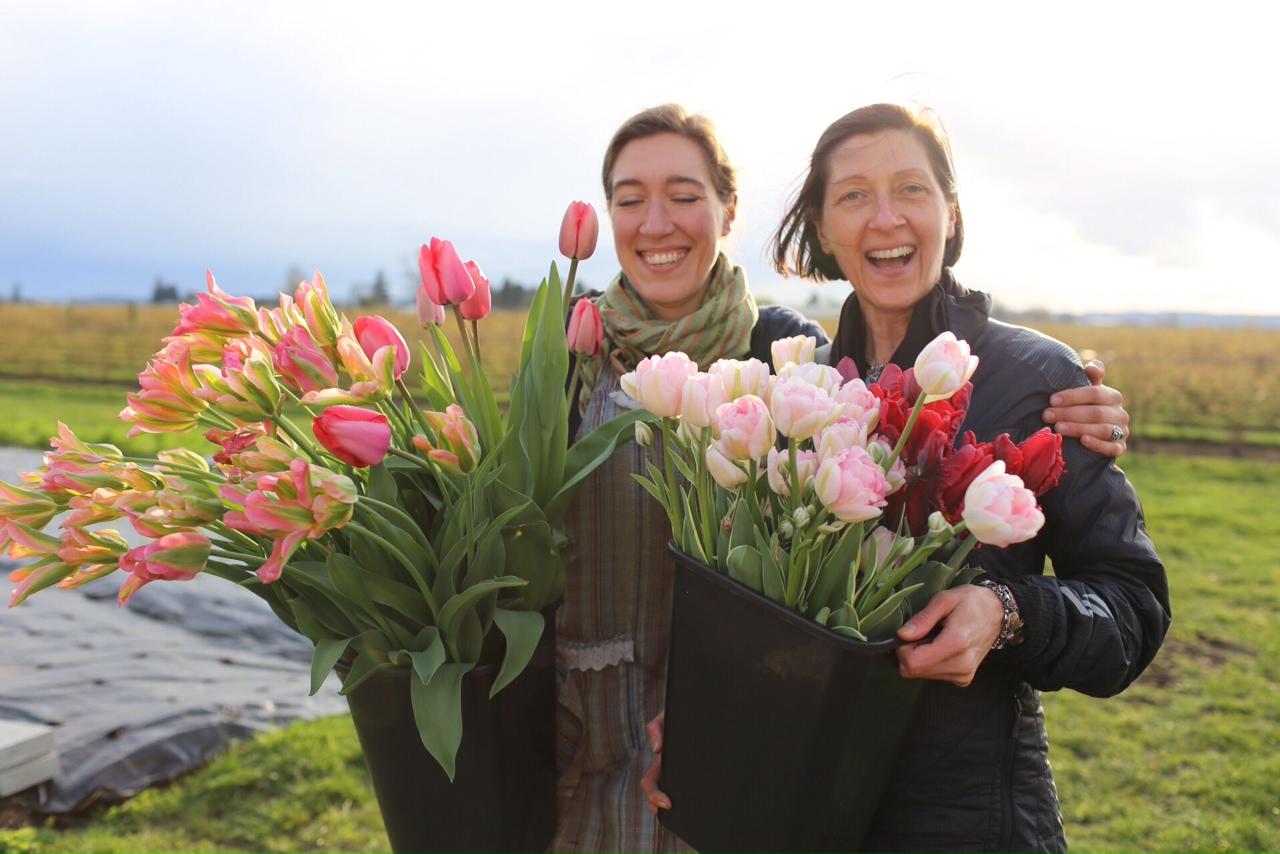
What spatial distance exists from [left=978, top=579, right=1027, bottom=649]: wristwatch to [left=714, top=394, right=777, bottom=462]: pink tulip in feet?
1.39

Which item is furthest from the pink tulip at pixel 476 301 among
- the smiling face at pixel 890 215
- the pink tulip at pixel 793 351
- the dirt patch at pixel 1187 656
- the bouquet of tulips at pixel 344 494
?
the dirt patch at pixel 1187 656

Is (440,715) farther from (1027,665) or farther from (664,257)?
(664,257)

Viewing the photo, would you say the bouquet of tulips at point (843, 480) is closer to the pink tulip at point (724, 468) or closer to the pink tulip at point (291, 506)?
the pink tulip at point (724, 468)

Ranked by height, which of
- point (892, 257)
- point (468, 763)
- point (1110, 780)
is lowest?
point (1110, 780)

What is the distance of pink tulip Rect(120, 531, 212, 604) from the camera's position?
0.90 metres

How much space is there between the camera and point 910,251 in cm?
159

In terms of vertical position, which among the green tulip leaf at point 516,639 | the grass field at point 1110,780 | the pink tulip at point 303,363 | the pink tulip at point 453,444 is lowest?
the grass field at point 1110,780

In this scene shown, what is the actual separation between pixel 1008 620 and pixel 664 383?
21.3 inches

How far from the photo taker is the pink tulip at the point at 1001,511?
834 mm

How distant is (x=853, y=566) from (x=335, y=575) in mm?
534

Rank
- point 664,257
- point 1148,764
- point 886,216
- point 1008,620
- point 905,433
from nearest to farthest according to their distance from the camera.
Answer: point 905,433, point 1008,620, point 886,216, point 664,257, point 1148,764

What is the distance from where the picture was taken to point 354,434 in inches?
35.1

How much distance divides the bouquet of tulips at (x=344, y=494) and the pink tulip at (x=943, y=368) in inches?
14.9

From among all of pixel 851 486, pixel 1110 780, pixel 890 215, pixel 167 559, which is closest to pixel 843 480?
pixel 851 486
